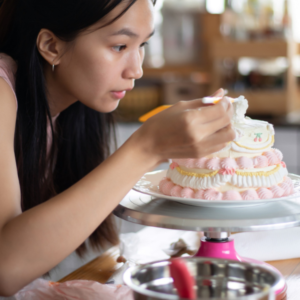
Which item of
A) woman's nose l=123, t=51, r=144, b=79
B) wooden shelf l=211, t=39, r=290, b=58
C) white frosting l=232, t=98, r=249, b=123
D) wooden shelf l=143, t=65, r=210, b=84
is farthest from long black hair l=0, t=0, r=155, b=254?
wooden shelf l=143, t=65, r=210, b=84

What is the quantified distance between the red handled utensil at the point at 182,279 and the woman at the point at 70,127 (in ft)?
0.83

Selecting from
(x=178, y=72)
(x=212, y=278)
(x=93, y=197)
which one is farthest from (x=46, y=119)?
(x=178, y=72)

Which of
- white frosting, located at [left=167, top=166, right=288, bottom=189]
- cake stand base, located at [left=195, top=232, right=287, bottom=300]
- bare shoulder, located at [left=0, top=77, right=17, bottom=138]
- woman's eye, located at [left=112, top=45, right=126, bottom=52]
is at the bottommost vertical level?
cake stand base, located at [left=195, top=232, right=287, bottom=300]

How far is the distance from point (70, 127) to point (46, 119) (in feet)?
0.68

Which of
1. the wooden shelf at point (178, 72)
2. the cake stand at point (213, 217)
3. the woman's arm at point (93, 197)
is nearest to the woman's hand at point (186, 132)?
the woman's arm at point (93, 197)

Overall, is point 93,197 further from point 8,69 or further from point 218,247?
point 8,69

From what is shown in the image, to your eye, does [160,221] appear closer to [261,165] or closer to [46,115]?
[261,165]

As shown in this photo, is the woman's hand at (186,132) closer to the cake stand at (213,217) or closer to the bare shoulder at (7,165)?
the cake stand at (213,217)

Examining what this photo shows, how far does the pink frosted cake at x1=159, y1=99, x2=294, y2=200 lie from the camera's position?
935 millimetres

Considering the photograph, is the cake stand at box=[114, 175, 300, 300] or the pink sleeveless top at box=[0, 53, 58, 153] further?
the pink sleeveless top at box=[0, 53, 58, 153]

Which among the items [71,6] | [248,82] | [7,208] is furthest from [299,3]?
[7,208]

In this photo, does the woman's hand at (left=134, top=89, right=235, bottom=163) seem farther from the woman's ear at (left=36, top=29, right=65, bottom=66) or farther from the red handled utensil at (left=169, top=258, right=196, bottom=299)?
the woman's ear at (left=36, top=29, right=65, bottom=66)

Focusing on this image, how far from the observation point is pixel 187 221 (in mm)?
818

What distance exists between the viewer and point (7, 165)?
0.89m
